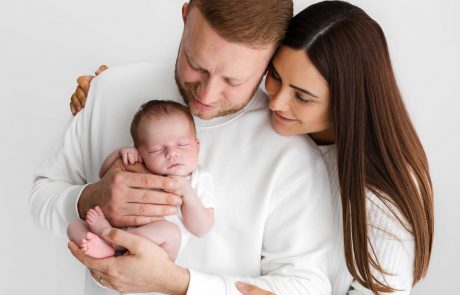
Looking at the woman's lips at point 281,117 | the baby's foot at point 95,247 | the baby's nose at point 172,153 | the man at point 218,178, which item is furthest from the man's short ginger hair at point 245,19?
the baby's foot at point 95,247

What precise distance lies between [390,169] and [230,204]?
1.58 ft

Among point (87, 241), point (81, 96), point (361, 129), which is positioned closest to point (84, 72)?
point (81, 96)

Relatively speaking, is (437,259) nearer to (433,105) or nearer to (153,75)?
(433,105)

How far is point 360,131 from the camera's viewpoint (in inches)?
85.4

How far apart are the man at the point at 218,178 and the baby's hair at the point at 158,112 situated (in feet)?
0.20

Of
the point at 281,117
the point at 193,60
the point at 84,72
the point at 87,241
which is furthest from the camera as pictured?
the point at 84,72

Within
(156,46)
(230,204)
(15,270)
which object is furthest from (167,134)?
(15,270)

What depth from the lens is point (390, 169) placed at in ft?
7.23

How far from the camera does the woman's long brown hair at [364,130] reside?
2096mm

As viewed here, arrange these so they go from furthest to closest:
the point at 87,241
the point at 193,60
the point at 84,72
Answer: the point at 84,72
the point at 193,60
the point at 87,241

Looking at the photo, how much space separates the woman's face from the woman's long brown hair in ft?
0.08

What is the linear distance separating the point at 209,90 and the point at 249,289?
573mm

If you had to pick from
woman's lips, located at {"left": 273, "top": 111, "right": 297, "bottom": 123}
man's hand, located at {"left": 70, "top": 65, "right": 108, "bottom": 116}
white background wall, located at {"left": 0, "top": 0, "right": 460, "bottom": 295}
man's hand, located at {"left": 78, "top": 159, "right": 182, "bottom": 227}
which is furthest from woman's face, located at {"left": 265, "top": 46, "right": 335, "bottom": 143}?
white background wall, located at {"left": 0, "top": 0, "right": 460, "bottom": 295}

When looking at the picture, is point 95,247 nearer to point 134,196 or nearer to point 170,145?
point 134,196
